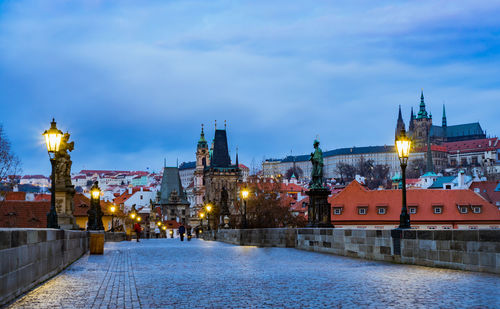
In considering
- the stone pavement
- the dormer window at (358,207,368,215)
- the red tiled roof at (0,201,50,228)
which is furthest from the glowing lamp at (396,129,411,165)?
the dormer window at (358,207,368,215)

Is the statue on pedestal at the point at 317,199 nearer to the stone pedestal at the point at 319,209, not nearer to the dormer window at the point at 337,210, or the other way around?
the stone pedestal at the point at 319,209

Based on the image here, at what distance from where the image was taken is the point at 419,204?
266 feet

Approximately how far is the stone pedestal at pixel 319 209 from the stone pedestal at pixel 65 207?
31.5ft

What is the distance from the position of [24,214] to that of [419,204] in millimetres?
50192

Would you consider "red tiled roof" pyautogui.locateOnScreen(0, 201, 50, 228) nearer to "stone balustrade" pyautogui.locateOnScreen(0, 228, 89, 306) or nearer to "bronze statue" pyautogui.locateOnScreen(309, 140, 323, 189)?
"bronze statue" pyautogui.locateOnScreen(309, 140, 323, 189)

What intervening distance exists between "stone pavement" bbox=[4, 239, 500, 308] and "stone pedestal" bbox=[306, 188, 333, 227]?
1193cm

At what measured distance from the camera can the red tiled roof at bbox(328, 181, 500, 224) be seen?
259 ft

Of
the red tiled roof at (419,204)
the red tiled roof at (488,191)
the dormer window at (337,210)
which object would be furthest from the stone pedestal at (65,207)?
the red tiled roof at (488,191)

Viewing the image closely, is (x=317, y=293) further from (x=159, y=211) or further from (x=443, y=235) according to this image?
(x=159, y=211)

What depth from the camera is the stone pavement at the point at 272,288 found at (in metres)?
8.73

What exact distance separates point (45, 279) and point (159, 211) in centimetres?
14979

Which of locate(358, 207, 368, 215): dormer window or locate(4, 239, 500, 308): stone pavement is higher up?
locate(4, 239, 500, 308): stone pavement

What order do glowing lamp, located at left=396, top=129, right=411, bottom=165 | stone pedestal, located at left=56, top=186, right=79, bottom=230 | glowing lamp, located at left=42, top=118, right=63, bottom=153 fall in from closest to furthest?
1. glowing lamp, located at left=42, top=118, right=63, bottom=153
2. glowing lamp, located at left=396, top=129, right=411, bottom=165
3. stone pedestal, located at left=56, top=186, right=79, bottom=230

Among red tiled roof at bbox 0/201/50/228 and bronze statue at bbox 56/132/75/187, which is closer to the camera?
bronze statue at bbox 56/132/75/187
